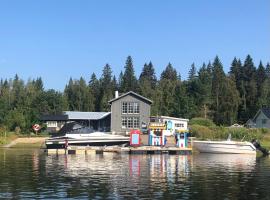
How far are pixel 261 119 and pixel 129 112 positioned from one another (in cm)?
3787

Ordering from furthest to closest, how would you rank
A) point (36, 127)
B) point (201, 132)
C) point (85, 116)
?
1. point (85, 116)
2. point (36, 127)
3. point (201, 132)

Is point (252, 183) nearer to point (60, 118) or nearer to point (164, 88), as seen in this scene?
point (60, 118)

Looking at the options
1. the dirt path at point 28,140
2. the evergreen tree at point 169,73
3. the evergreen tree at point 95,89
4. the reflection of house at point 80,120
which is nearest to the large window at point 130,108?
the reflection of house at point 80,120

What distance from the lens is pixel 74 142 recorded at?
6369cm

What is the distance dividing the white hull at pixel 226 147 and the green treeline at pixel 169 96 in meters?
36.4

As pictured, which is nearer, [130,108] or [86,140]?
[86,140]

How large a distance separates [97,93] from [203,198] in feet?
402

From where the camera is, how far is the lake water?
26.4 meters

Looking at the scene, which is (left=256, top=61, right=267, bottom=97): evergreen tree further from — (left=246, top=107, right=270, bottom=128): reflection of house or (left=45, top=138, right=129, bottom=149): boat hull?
(left=45, top=138, right=129, bottom=149): boat hull

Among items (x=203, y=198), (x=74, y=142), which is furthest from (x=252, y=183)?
(x=74, y=142)

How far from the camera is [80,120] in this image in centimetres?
9838

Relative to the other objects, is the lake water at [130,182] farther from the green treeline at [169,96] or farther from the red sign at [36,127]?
the green treeline at [169,96]

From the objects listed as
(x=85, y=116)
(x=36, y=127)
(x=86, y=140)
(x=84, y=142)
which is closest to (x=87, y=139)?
(x=86, y=140)

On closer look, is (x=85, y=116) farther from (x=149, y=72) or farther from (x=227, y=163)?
(x=149, y=72)
